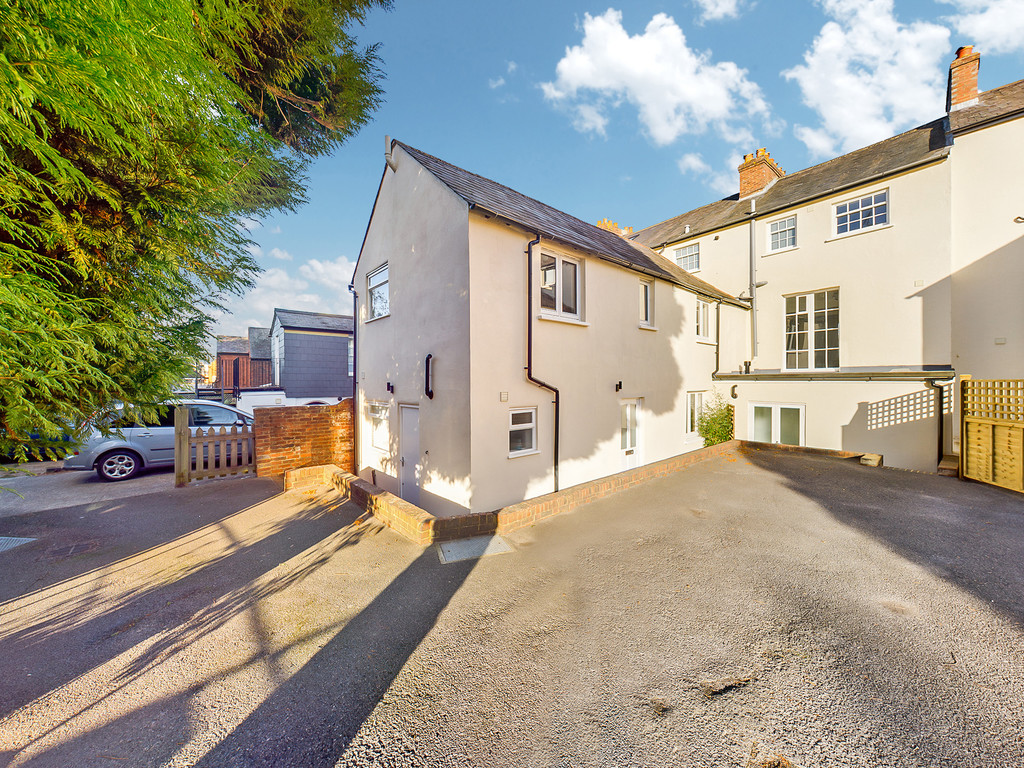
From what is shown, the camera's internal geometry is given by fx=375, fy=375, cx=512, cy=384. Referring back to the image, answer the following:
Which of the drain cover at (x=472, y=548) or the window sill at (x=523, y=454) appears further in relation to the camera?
the window sill at (x=523, y=454)

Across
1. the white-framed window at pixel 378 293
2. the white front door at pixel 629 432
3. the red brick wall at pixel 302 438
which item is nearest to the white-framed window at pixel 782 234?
the white front door at pixel 629 432

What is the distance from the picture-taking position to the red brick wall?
905cm

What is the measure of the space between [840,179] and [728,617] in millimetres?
15405

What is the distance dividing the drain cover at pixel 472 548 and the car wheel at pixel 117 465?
903 centimetres

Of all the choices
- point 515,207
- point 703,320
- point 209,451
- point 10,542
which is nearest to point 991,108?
point 703,320

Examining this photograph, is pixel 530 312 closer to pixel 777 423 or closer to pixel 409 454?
pixel 409 454

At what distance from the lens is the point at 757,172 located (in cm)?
1539

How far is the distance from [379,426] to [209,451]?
3832 mm

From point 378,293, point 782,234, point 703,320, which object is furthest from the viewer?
point 782,234

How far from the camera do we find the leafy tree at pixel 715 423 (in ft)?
41.5

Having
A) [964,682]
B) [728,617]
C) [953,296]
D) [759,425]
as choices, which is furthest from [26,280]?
[953,296]

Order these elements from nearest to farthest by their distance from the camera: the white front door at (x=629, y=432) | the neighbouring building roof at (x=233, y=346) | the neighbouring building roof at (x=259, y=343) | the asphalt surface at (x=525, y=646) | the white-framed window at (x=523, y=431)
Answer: the asphalt surface at (x=525, y=646) < the white-framed window at (x=523, y=431) < the white front door at (x=629, y=432) < the neighbouring building roof at (x=259, y=343) < the neighbouring building roof at (x=233, y=346)

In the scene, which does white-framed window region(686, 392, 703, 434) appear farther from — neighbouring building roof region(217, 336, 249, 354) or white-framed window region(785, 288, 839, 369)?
neighbouring building roof region(217, 336, 249, 354)

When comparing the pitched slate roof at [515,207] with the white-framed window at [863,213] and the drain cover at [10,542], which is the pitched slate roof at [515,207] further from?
the drain cover at [10,542]
